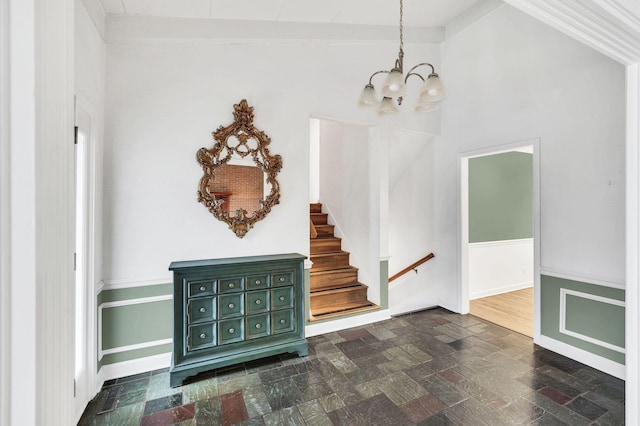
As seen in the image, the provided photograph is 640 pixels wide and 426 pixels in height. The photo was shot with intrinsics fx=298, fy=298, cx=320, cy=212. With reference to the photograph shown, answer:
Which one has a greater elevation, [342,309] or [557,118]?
[557,118]

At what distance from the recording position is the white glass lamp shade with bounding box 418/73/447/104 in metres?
2.16

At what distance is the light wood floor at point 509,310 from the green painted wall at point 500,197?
0.94 meters

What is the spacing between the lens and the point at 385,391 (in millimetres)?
2396

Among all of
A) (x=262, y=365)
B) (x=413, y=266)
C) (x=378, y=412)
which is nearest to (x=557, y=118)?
(x=413, y=266)

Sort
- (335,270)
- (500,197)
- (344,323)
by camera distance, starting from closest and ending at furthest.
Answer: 1. (344,323)
2. (335,270)
3. (500,197)

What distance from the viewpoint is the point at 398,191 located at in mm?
4672

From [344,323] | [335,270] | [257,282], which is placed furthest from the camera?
[335,270]

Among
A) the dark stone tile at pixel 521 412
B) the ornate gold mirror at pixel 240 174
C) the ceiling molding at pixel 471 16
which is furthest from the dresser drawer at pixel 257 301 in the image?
the ceiling molding at pixel 471 16

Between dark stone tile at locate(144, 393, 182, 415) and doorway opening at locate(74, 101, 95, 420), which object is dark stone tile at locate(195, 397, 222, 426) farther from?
doorway opening at locate(74, 101, 95, 420)

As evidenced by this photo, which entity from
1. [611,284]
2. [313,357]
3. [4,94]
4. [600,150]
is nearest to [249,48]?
[4,94]

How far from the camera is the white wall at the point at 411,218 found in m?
4.45

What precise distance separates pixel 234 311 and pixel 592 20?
9.44 feet

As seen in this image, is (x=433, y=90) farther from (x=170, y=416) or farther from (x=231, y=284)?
(x=170, y=416)

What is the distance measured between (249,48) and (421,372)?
11.6ft
